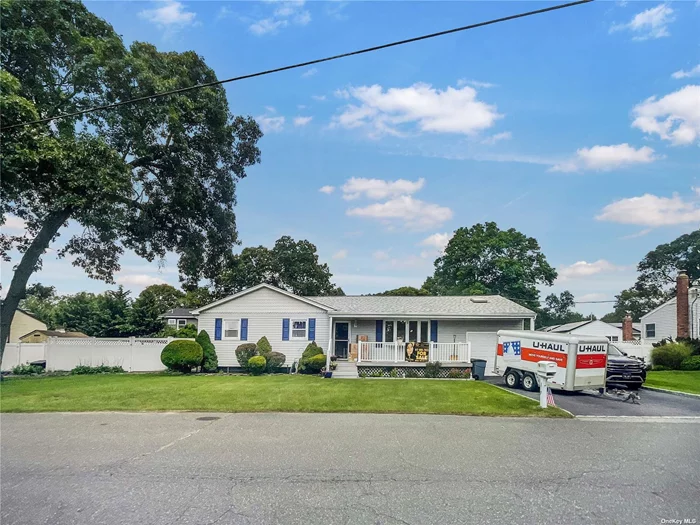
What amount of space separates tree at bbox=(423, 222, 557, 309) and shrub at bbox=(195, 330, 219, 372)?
26695 millimetres

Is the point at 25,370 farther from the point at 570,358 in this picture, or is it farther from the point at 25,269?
the point at 570,358

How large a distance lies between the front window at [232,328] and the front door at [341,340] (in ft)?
15.8

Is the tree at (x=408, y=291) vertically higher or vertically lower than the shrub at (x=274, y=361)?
higher

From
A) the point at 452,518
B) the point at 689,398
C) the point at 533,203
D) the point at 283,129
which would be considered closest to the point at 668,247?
the point at 533,203

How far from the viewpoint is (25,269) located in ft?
65.7

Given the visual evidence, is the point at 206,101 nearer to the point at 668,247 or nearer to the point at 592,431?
the point at 592,431

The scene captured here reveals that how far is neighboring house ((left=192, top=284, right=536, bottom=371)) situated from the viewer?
21672 millimetres

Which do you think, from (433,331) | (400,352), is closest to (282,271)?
(433,331)

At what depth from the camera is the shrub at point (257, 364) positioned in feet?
66.0

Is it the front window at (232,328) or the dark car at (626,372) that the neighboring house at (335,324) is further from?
the dark car at (626,372)

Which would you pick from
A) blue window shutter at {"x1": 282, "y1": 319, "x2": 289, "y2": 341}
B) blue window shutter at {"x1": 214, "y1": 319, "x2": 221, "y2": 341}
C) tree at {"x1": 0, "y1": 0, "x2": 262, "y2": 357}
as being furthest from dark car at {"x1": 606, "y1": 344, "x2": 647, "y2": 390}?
tree at {"x1": 0, "y1": 0, "x2": 262, "y2": 357}

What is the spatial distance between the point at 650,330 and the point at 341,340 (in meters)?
24.6

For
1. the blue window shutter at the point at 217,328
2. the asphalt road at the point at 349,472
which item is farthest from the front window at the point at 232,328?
the asphalt road at the point at 349,472

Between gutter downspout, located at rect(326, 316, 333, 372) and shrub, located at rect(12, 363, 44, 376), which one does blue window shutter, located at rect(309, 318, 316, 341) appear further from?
shrub, located at rect(12, 363, 44, 376)
